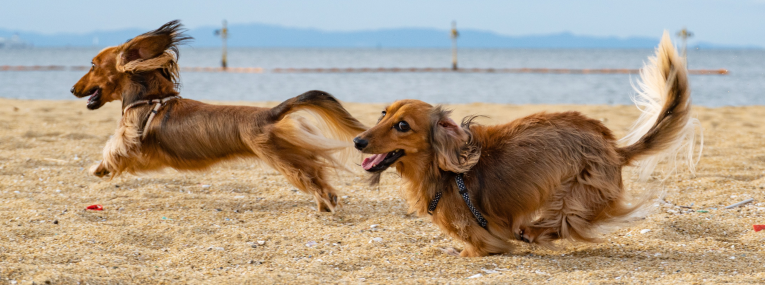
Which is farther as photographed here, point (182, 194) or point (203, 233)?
point (182, 194)

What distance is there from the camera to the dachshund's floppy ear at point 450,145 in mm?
3465

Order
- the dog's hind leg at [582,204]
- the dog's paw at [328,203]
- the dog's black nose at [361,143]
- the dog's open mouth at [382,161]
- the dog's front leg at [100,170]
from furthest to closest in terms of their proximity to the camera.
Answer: the dog's front leg at [100,170], the dog's paw at [328,203], the dog's hind leg at [582,204], the dog's open mouth at [382,161], the dog's black nose at [361,143]

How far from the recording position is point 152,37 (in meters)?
5.16

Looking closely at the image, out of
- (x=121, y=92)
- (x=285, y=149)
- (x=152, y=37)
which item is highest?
(x=152, y=37)

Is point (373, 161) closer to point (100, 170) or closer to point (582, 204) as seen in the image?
point (582, 204)

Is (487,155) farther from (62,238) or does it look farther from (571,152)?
(62,238)

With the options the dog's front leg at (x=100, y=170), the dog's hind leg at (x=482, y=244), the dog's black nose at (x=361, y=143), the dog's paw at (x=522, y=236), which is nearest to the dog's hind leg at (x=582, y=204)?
the dog's paw at (x=522, y=236)

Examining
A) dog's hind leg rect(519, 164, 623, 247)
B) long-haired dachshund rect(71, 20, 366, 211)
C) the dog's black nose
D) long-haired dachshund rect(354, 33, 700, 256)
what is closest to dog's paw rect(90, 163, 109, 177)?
long-haired dachshund rect(71, 20, 366, 211)

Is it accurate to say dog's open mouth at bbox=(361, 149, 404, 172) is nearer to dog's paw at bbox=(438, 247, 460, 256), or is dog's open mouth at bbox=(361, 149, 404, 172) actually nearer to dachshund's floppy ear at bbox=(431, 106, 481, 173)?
dachshund's floppy ear at bbox=(431, 106, 481, 173)

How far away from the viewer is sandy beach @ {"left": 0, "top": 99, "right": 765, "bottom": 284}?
132 inches

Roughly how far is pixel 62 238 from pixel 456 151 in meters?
2.41

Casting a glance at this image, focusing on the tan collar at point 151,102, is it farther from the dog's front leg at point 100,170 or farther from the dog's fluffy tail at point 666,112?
the dog's fluffy tail at point 666,112

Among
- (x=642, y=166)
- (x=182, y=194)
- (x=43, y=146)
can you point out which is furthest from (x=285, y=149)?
(x=43, y=146)

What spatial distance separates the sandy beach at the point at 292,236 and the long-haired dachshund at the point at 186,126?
0.33 m
